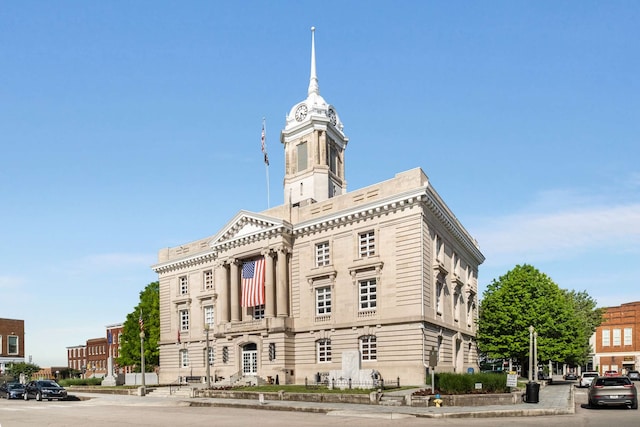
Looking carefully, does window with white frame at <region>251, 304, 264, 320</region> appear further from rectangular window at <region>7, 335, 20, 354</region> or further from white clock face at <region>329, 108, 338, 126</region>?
rectangular window at <region>7, 335, 20, 354</region>

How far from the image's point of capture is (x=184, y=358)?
64.8 m

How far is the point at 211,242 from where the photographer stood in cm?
5956

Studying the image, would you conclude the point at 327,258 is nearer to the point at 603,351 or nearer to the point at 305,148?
the point at 305,148

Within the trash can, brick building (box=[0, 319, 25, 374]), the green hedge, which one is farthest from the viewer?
brick building (box=[0, 319, 25, 374])

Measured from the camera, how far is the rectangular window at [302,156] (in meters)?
64.5

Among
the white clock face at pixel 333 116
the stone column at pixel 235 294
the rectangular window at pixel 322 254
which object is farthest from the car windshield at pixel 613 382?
the white clock face at pixel 333 116

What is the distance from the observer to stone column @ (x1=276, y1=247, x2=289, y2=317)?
171ft

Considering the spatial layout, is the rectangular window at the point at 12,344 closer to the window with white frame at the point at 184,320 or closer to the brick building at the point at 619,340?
the window with white frame at the point at 184,320

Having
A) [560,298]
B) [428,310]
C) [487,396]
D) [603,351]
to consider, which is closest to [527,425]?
[487,396]

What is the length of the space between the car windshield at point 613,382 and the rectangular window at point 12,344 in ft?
280

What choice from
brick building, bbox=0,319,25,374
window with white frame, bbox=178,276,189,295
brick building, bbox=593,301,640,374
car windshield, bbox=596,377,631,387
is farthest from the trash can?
brick building, bbox=0,319,25,374

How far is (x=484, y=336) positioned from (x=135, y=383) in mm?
35476

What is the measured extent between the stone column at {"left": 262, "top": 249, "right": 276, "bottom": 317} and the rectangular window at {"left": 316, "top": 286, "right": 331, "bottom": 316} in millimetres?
4122

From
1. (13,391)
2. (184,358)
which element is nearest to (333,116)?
(184,358)
